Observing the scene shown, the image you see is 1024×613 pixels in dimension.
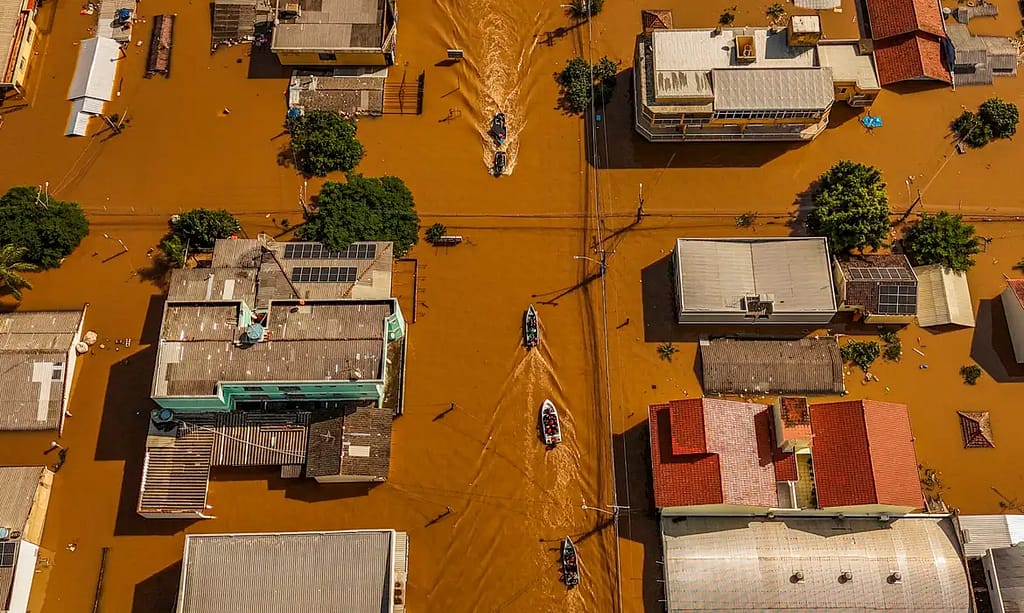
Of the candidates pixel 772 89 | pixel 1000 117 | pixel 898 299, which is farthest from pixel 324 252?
pixel 1000 117

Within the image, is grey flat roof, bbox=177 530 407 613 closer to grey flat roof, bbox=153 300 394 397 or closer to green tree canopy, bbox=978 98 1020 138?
grey flat roof, bbox=153 300 394 397

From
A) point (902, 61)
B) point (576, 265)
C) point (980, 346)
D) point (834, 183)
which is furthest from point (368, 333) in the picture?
point (902, 61)

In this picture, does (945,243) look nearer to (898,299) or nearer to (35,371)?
(898,299)

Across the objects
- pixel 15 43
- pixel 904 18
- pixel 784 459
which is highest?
pixel 904 18

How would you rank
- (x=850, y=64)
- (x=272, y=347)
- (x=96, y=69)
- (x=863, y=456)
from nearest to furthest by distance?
1. (x=863, y=456)
2. (x=272, y=347)
3. (x=850, y=64)
4. (x=96, y=69)

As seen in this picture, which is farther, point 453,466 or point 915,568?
point 453,466

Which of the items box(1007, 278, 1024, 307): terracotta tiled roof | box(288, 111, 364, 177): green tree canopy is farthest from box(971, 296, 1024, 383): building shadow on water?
box(288, 111, 364, 177): green tree canopy

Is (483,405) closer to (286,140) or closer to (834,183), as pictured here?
(286,140)
